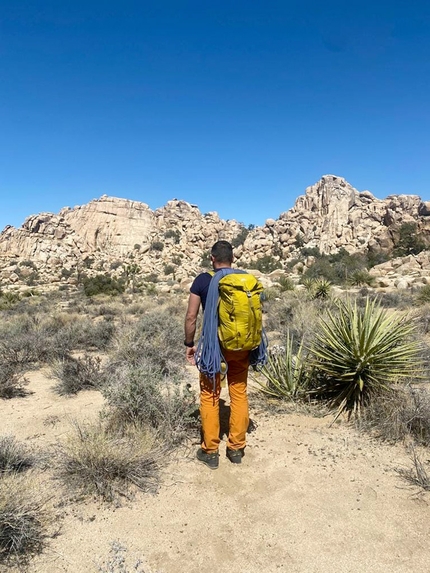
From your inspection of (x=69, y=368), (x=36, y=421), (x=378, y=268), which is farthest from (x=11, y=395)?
(x=378, y=268)

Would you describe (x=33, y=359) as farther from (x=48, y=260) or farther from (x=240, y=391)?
(x=48, y=260)

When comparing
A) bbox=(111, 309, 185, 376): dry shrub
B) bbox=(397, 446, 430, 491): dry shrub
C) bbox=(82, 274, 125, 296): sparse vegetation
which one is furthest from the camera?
bbox=(82, 274, 125, 296): sparse vegetation

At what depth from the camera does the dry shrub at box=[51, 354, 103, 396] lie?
512 cm

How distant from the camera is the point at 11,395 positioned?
16.7 feet

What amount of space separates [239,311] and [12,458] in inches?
90.6

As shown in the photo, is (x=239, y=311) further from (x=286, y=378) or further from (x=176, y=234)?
(x=176, y=234)

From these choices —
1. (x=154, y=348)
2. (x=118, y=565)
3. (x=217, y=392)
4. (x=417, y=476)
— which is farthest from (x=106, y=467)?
(x=154, y=348)

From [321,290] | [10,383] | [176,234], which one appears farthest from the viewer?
[176,234]

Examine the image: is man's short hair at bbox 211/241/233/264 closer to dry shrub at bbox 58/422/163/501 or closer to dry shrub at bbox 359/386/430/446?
dry shrub at bbox 58/422/163/501

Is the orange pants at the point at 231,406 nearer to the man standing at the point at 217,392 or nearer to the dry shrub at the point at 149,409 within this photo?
the man standing at the point at 217,392

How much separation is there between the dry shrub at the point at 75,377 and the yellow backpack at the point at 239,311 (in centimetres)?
309

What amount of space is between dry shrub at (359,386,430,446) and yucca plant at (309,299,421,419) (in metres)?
0.16

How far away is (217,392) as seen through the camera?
318 cm

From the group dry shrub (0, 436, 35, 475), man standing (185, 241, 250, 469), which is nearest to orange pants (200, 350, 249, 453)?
man standing (185, 241, 250, 469)
